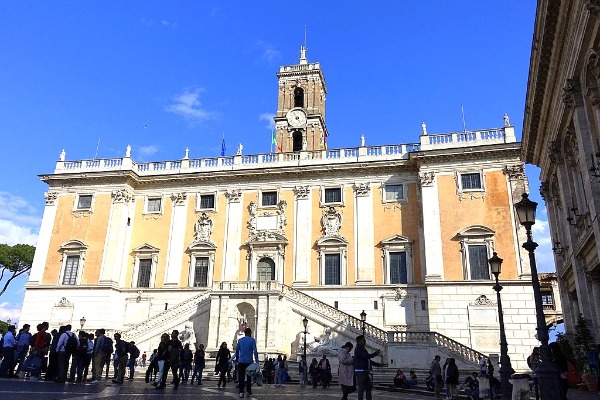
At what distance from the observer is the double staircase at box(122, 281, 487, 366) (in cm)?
2206

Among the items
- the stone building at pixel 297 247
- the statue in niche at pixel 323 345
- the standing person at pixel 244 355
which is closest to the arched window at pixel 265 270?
the stone building at pixel 297 247

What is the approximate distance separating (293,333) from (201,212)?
10.9m

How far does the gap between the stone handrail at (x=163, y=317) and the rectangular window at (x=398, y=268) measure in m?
10.6

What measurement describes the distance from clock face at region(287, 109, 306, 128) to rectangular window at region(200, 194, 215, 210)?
42.5 ft

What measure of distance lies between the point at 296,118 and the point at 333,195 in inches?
549

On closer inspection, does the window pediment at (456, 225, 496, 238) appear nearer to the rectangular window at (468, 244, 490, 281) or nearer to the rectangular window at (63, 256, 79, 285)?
the rectangular window at (468, 244, 490, 281)

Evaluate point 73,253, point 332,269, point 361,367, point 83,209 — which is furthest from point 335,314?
point 83,209

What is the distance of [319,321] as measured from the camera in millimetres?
25094

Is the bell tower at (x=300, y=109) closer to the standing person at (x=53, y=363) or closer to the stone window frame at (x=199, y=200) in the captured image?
the stone window frame at (x=199, y=200)

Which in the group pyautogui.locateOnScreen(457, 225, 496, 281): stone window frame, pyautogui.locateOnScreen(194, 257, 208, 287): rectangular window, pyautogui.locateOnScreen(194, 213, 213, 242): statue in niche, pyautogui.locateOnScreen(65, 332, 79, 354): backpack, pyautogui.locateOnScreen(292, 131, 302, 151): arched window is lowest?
pyautogui.locateOnScreen(65, 332, 79, 354): backpack

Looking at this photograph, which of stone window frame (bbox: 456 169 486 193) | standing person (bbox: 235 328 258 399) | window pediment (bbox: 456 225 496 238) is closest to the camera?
standing person (bbox: 235 328 258 399)

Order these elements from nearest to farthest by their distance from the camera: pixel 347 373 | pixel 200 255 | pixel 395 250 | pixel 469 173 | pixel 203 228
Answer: pixel 347 373 → pixel 469 173 → pixel 395 250 → pixel 200 255 → pixel 203 228

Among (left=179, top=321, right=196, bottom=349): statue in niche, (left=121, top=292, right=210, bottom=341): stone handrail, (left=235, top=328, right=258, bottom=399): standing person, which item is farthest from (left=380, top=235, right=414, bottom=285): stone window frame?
(left=235, top=328, right=258, bottom=399): standing person

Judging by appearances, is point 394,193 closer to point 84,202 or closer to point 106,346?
point 106,346
